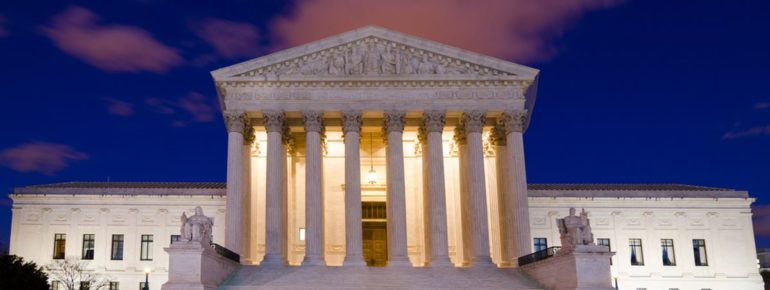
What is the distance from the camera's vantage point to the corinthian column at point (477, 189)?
141 feet

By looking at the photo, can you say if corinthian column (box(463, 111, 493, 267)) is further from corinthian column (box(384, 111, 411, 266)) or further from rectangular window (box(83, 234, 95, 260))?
rectangular window (box(83, 234, 95, 260))

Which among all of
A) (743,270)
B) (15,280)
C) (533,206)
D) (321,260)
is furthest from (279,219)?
(743,270)

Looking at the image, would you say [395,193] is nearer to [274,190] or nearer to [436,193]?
[436,193]

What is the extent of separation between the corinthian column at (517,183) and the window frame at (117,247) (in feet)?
100

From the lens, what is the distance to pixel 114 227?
5666 centimetres

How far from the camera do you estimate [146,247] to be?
185ft

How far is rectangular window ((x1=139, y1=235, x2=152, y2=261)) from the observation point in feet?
184

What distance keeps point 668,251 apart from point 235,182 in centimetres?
3565

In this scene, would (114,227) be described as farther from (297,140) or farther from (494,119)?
(494,119)

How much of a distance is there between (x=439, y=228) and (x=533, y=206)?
1765 centimetres

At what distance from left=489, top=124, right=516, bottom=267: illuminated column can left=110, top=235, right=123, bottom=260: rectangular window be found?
97.1 feet

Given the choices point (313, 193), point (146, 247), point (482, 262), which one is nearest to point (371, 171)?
point (313, 193)

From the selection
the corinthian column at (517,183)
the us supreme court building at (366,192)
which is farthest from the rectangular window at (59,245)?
the corinthian column at (517,183)

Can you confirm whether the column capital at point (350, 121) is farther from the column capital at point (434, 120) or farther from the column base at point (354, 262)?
the column base at point (354, 262)
